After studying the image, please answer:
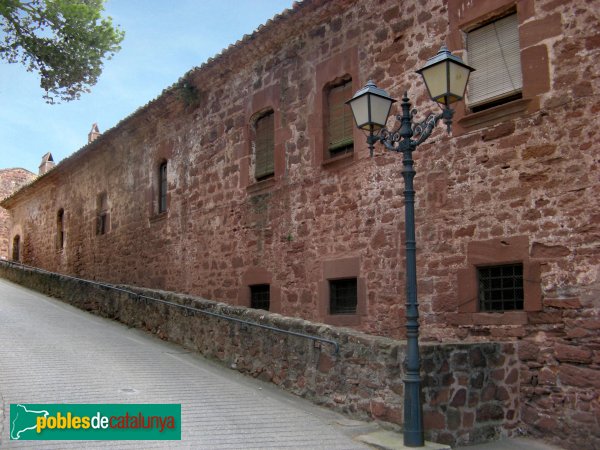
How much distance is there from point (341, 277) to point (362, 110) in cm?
399

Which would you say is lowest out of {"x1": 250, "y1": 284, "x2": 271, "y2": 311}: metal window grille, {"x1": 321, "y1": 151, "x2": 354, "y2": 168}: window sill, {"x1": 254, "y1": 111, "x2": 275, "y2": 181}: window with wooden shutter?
{"x1": 250, "y1": 284, "x2": 271, "y2": 311}: metal window grille

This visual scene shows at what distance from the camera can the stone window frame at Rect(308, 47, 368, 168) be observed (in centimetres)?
1041

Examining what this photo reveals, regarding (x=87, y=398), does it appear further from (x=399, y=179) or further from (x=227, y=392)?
(x=399, y=179)

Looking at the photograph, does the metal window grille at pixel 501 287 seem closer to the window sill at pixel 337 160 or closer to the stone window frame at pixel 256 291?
the window sill at pixel 337 160

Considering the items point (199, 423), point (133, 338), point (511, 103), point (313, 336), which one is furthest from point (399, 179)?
point (133, 338)

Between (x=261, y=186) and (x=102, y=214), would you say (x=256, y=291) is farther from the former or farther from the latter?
(x=102, y=214)

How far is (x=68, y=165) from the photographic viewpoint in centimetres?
2375

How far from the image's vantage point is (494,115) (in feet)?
26.9

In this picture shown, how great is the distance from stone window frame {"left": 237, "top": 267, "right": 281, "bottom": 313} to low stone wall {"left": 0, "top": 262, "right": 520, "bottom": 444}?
180 cm

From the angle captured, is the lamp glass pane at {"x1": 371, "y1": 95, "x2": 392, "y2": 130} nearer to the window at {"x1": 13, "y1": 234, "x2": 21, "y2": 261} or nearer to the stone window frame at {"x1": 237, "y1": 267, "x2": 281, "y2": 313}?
the stone window frame at {"x1": 237, "y1": 267, "x2": 281, "y2": 313}

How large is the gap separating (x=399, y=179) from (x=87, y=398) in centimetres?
533

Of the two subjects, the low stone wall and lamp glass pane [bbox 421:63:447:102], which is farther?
→ the low stone wall

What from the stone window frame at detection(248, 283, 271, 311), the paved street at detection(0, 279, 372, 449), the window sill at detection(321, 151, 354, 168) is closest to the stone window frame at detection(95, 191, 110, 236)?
the paved street at detection(0, 279, 372, 449)

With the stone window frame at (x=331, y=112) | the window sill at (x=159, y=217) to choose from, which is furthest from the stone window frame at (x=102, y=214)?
the stone window frame at (x=331, y=112)
